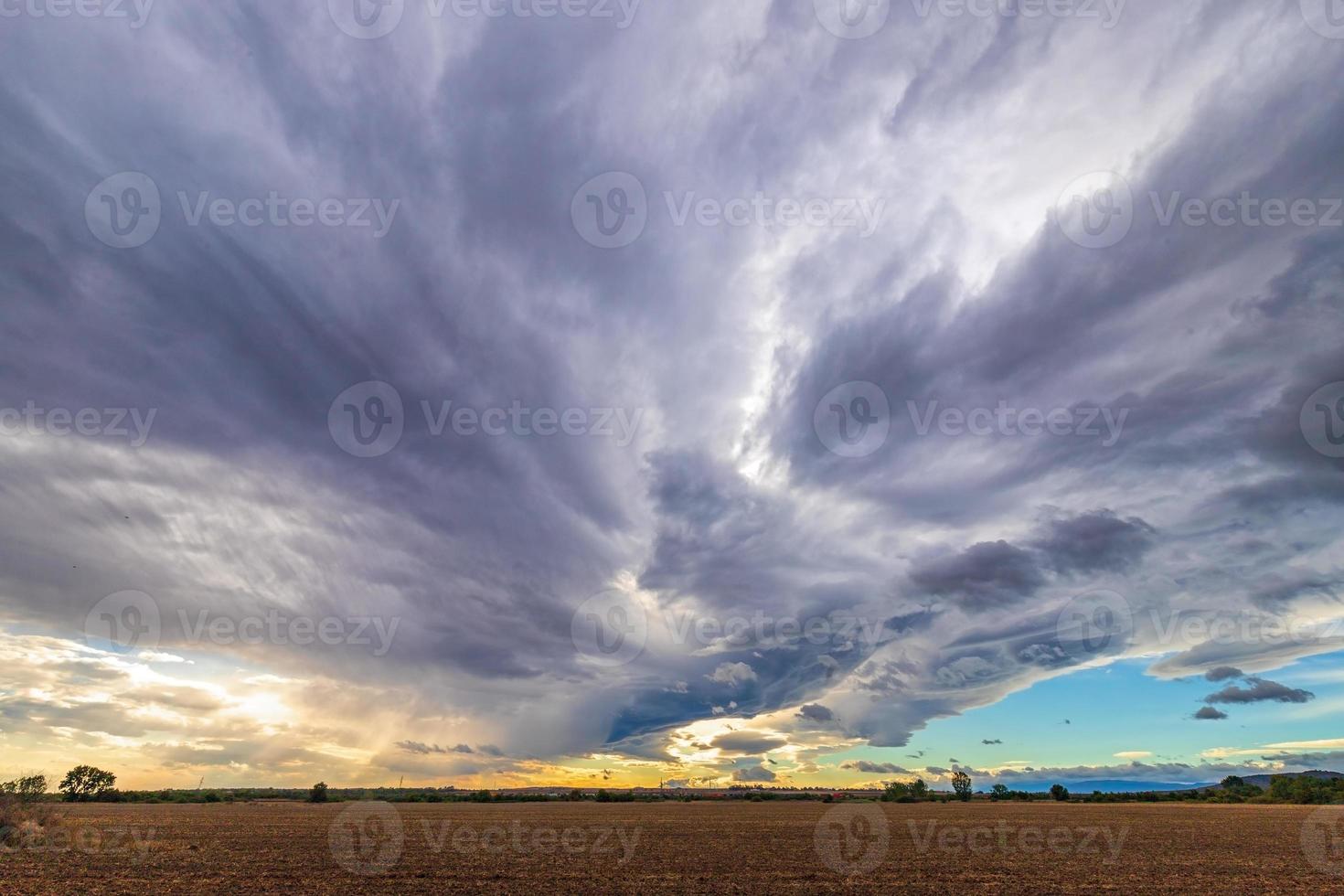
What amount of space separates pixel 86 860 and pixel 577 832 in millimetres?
39517

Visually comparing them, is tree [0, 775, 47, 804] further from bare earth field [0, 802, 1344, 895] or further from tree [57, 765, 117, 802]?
tree [57, 765, 117, 802]

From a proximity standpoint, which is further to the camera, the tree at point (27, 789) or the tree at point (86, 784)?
the tree at point (86, 784)

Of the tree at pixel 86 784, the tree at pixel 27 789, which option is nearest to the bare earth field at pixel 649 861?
the tree at pixel 27 789

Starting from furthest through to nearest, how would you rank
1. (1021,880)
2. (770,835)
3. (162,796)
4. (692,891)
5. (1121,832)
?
(162,796) < (1121,832) < (770,835) < (1021,880) < (692,891)

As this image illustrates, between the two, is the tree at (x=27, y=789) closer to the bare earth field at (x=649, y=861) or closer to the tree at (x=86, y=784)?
the bare earth field at (x=649, y=861)

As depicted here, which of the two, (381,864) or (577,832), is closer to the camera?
(381,864)

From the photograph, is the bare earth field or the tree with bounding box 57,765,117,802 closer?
the bare earth field

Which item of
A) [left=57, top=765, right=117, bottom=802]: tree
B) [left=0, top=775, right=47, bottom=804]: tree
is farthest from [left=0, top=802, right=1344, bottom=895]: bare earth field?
[left=57, top=765, right=117, bottom=802]: tree

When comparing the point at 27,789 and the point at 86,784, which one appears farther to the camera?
the point at 86,784

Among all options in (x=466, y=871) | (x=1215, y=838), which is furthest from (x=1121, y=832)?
(x=466, y=871)

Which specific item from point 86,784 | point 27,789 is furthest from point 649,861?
point 86,784

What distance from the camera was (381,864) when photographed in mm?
39625

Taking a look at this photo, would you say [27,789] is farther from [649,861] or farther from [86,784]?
[86,784]

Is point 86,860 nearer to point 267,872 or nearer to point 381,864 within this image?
point 267,872
